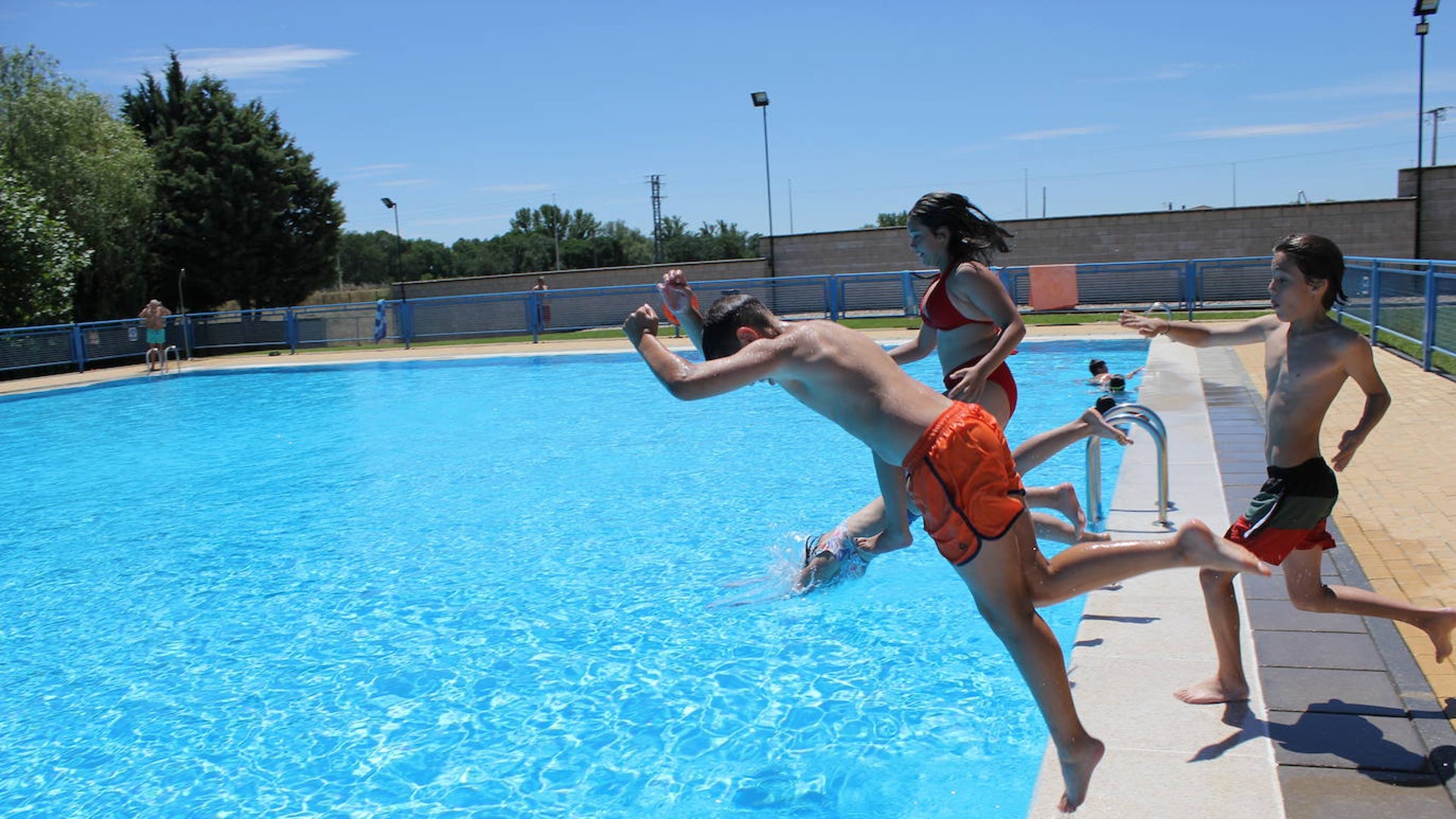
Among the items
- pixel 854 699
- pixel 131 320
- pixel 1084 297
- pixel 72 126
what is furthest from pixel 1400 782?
pixel 72 126

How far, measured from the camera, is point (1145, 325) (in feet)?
12.6

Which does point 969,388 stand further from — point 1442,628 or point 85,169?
point 85,169

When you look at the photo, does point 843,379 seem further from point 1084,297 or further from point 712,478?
point 1084,297

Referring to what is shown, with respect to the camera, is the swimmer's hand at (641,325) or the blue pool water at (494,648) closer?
the swimmer's hand at (641,325)

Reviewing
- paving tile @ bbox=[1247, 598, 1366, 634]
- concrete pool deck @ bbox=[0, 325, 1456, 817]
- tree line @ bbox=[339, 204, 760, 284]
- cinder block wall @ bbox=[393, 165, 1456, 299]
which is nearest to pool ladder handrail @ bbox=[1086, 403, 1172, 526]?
concrete pool deck @ bbox=[0, 325, 1456, 817]

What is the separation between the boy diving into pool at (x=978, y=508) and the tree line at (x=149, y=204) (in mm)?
25117

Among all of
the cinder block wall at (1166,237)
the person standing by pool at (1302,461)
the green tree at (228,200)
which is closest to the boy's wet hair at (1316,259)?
the person standing by pool at (1302,461)

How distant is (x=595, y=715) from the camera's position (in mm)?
4582

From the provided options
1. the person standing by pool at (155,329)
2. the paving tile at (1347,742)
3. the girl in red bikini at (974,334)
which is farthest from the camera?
the person standing by pool at (155,329)

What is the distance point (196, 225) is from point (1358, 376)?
34.8 metres

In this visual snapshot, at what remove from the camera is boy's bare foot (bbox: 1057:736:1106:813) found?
9.13 ft

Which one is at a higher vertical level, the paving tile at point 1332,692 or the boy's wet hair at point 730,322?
the boy's wet hair at point 730,322

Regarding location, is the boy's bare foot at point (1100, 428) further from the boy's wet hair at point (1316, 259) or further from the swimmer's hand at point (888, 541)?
the boy's wet hair at point (1316, 259)

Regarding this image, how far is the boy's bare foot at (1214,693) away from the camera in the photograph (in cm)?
332
